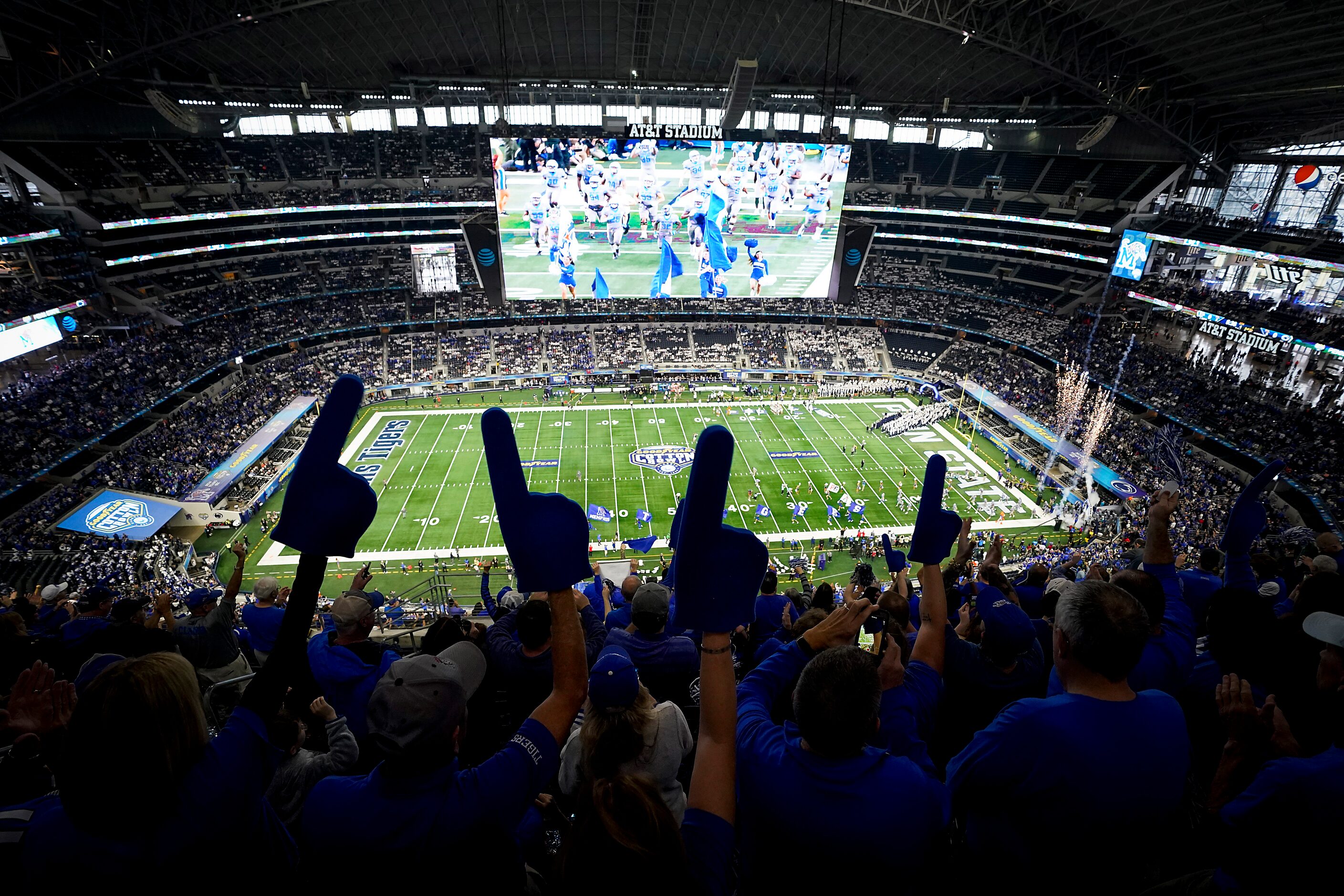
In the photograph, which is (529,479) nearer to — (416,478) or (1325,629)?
(416,478)

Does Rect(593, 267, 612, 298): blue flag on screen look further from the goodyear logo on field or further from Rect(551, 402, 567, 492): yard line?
the goodyear logo on field

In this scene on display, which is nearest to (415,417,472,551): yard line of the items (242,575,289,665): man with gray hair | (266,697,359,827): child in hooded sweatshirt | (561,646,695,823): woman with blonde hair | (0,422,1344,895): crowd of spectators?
(242,575,289,665): man with gray hair

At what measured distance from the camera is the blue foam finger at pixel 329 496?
7.95 ft

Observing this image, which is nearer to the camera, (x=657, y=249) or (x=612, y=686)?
(x=612, y=686)

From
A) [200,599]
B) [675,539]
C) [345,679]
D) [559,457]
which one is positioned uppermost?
[675,539]

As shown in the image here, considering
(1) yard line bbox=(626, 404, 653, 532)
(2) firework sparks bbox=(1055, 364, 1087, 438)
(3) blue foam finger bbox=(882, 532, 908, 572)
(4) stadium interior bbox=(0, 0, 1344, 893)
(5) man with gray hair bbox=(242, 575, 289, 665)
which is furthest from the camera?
(2) firework sparks bbox=(1055, 364, 1087, 438)

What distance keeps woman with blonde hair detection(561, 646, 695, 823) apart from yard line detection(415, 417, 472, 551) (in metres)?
26.3

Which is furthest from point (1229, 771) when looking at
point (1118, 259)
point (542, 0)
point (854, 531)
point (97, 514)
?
point (1118, 259)

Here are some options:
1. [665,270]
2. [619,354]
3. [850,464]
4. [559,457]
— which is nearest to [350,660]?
[559,457]

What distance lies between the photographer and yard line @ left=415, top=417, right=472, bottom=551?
27.6 m

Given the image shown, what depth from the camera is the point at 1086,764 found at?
7.52 feet

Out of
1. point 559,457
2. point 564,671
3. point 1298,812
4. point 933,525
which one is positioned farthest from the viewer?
point 559,457

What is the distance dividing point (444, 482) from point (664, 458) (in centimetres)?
1123

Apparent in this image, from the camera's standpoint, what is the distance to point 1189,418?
31.9m
